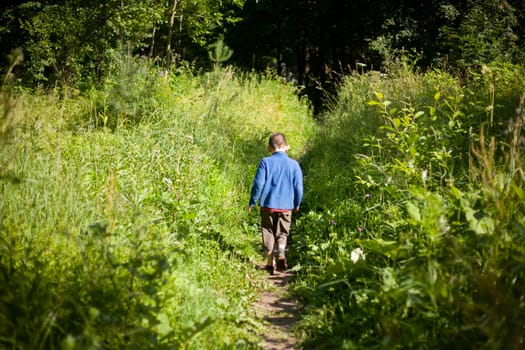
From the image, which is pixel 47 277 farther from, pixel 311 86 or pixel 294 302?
pixel 311 86

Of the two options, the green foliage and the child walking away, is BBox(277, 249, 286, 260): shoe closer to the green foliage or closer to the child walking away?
the child walking away

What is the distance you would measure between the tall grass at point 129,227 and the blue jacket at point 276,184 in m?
0.63

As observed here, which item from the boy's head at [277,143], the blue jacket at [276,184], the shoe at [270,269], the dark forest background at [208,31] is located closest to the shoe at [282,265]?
the shoe at [270,269]

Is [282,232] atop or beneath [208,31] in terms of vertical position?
beneath

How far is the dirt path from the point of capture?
3723 mm

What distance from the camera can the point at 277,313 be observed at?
425 centimetres

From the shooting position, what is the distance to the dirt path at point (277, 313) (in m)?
3.72

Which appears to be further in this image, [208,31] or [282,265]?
[208,31]

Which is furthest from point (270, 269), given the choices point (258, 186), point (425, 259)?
point (425, 259)

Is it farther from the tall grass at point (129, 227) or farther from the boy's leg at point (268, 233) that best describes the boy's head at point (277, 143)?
the tall grass at point (129, 227)

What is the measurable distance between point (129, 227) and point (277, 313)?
156 cm

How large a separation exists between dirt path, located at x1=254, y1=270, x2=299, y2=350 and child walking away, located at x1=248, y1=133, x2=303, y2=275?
0.39 metres

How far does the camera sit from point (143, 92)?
7.12 meters

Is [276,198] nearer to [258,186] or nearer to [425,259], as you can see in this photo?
[258,186]
